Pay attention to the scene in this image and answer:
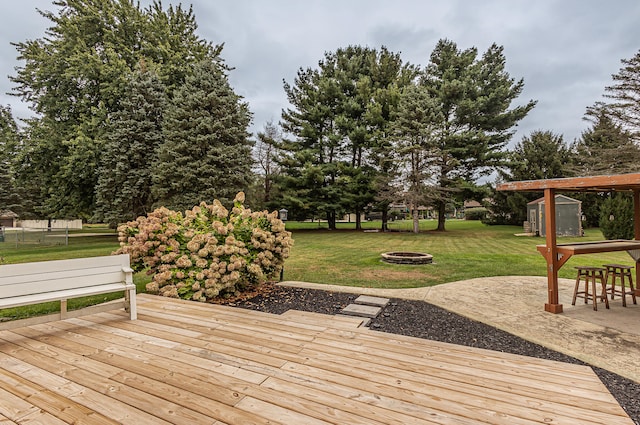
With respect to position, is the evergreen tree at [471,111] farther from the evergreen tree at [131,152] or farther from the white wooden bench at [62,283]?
the white wooden bench at [62,283]

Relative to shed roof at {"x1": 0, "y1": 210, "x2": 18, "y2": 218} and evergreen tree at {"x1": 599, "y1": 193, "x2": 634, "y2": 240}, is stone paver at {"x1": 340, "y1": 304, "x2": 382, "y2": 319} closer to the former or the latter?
evergreen tree at {"x1": 599, "y1": 193, "x2": 634, "y2": 240}

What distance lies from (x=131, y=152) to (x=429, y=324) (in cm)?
1604

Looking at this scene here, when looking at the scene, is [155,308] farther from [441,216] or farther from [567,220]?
[441,216]

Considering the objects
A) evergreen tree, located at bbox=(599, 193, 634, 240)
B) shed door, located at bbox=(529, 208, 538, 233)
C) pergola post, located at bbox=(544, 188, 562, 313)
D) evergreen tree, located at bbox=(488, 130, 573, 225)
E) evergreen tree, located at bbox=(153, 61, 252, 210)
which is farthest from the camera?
evergreen tree, located at bbox=(488, 130, 573, 225)

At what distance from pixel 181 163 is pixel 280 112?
977 cm

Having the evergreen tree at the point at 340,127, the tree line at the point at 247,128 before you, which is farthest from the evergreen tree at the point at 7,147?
the evergreen tree at the point at 340,127

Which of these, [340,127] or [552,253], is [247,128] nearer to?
[340,127]

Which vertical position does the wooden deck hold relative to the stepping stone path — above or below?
above

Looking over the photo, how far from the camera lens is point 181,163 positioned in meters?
14.5

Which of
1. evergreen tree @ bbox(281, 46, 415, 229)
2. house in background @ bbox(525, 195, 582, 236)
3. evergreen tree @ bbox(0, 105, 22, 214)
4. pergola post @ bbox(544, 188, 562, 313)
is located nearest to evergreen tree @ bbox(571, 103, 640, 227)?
house in background @ bbox(525, 195, 582, 236)

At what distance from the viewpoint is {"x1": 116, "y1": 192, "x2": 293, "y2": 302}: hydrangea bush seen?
465 cm

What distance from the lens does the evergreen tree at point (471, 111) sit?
1830 cm

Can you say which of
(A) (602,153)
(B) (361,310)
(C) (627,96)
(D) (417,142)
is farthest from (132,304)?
(C) (627,96)

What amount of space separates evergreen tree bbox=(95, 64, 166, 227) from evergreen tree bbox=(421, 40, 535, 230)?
16248mm
